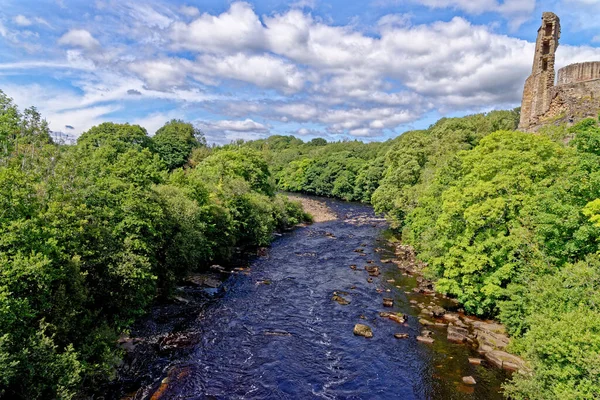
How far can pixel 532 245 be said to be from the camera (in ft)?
85.1

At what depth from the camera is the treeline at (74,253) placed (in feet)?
53.5

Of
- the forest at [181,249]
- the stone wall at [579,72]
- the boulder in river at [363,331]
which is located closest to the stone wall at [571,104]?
the forest at [181,249]

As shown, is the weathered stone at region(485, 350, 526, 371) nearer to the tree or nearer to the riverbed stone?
the riverbed stone

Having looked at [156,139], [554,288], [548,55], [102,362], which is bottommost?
[102,362]

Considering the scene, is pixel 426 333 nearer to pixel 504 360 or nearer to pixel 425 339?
pixel 425 339

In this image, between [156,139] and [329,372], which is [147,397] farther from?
[156,139]

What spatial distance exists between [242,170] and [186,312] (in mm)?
39950

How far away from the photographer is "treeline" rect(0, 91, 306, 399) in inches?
642

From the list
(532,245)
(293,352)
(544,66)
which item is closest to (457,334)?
(532,245)

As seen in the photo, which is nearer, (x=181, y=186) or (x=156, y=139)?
(x=181, y=186)

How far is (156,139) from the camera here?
343ft

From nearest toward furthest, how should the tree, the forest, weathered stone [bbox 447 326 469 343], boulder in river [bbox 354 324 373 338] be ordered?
1. the forest
2. weathered stone [bbox 447 326 469 343]
3. boulder in river [bbox 354 324 373 338]
4. the tree

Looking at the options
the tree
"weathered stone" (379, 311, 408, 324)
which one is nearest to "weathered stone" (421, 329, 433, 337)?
"weathered stone" (379, 311, 408, 324)

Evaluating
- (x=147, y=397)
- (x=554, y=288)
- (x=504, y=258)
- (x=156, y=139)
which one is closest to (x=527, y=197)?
(x=504, y=258)
